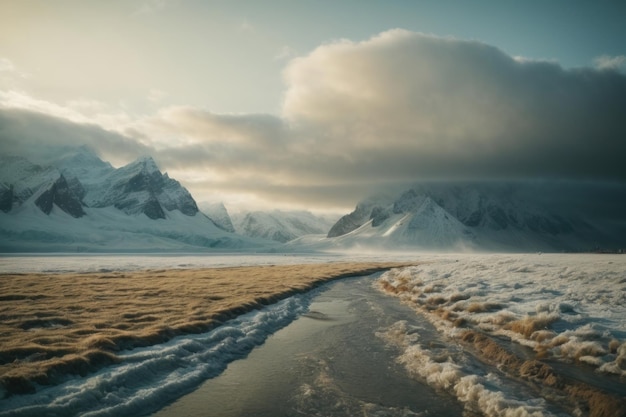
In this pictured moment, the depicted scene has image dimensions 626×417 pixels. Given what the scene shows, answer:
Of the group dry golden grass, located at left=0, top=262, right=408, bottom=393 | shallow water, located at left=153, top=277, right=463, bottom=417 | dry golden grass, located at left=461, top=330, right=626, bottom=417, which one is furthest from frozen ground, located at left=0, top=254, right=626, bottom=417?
dry golden grass, located at left=0, top=262, right=408, bottom=393

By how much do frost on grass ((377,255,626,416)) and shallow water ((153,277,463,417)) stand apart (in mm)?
1699

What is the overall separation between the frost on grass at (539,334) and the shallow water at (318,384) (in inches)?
66.9

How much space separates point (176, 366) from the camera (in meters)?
19.8

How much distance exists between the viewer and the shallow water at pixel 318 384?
14.6 m

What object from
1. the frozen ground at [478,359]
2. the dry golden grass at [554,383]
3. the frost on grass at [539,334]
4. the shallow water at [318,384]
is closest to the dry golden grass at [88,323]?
the frozen ground at [478,359]

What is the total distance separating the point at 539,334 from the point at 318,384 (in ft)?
48.2

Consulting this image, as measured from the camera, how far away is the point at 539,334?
2244 cm

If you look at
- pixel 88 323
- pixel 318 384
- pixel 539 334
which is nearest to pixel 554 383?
pixel 539 334

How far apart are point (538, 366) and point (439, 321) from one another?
45.6 feet

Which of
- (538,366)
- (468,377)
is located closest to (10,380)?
(468,377)

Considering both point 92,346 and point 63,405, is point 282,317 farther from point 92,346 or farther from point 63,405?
point 63,405

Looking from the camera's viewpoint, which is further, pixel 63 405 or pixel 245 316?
pixel 245 316

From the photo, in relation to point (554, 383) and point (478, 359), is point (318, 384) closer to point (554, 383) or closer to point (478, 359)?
point (478, 359)

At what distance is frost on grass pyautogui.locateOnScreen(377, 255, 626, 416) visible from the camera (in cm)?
1540
